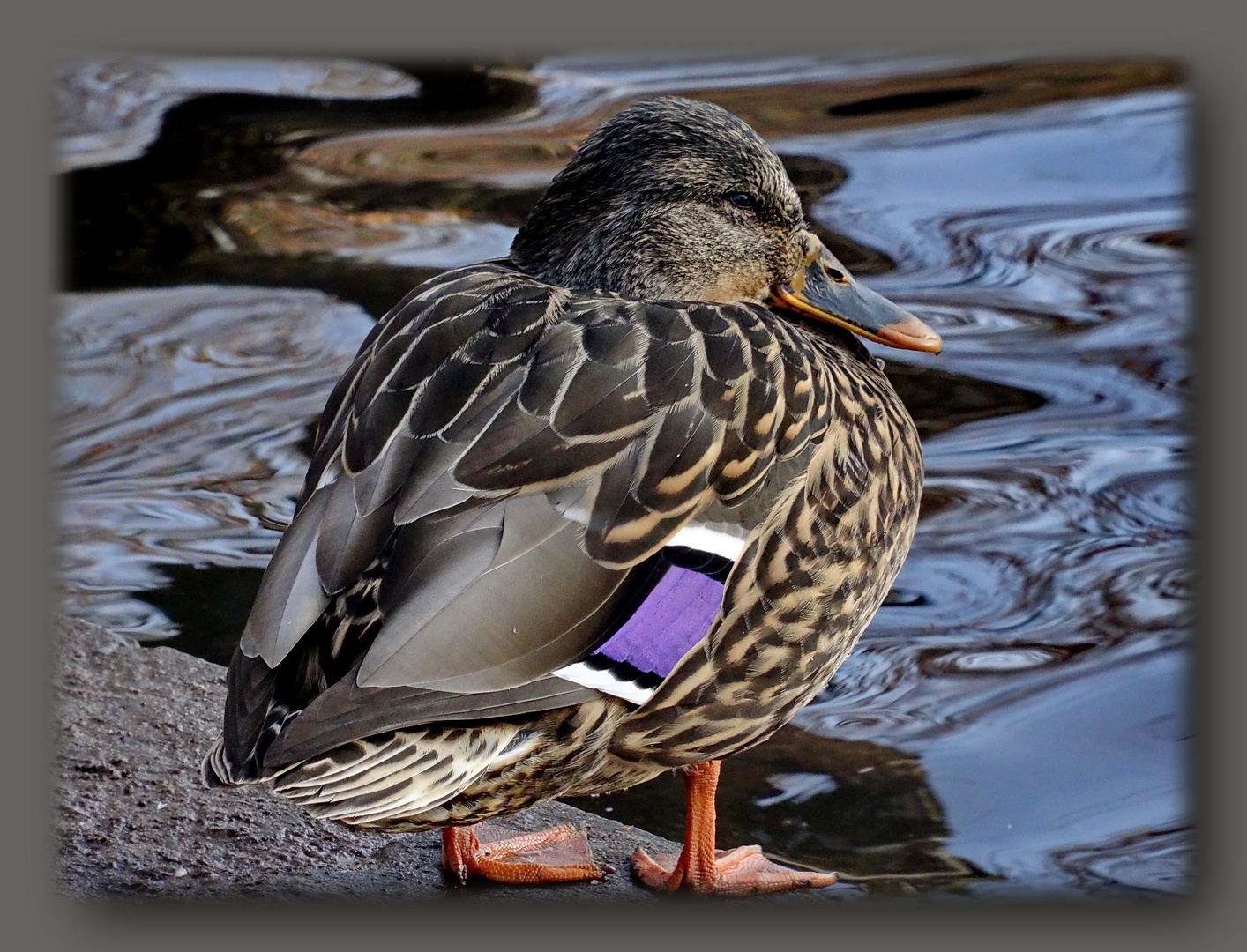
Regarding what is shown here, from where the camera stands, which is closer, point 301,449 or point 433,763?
point 433,763

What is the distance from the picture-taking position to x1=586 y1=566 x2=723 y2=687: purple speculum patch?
279cm

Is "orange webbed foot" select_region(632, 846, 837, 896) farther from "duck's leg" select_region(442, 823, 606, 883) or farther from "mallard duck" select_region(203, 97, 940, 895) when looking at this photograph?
"duck's leg" select_region(442, 823, 606, 883)

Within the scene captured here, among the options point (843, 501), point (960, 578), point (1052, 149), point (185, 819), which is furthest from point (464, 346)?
point (1052, 149)

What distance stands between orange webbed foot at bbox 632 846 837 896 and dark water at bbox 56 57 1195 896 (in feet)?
0.58

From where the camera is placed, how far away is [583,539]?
9.08 feet

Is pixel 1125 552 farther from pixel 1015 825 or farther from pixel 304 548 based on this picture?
pixel 304 548

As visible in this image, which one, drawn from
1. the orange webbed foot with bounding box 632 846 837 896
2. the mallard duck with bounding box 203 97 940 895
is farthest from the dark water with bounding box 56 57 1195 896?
the mallard duck with bounding box 203 97 940 895

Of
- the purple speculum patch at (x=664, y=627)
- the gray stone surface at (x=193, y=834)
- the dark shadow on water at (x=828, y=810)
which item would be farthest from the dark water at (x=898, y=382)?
the purple speculum patch at (x=664, y=627)

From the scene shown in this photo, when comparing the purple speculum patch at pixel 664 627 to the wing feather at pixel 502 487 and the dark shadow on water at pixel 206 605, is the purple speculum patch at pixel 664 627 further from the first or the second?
the dark shadow on water at pixel 206 605

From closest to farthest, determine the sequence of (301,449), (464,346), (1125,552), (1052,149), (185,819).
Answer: (464,346)
(185,819)
(1125,552)
(301,449)
(1052,149)

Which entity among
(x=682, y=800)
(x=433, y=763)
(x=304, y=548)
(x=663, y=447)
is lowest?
(x=682, y=800)

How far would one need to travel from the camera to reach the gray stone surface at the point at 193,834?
3189mm

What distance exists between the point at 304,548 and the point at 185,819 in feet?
3.04

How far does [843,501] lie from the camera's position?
326cm
